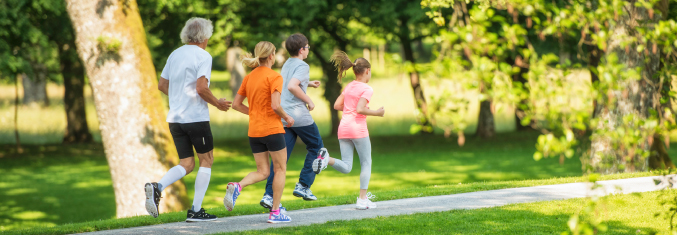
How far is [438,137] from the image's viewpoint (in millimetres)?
25984

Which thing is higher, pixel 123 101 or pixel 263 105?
pixel 123 101

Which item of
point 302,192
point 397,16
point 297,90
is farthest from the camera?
point 397,16

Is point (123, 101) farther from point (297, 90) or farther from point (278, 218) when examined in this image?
point (278, 218)

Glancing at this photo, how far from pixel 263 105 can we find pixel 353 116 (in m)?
1.20

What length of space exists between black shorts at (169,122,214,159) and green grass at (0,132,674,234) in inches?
42.3

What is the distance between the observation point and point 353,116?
6.50 m

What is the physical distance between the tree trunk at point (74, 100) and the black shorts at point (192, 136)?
1948 centimetres

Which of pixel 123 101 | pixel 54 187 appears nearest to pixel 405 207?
pixel 123 101

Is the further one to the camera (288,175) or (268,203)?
(288,175)

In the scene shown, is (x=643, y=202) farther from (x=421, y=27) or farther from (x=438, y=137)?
(x=438, y=137)

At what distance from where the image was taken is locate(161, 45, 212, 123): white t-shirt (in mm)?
5754

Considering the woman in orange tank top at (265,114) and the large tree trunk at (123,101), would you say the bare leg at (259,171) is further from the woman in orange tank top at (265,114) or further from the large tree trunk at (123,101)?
the large tree trunk at (123,101)

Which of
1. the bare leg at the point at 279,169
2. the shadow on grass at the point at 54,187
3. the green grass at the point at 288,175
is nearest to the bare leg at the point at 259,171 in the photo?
the bare leg at the point at 279,169

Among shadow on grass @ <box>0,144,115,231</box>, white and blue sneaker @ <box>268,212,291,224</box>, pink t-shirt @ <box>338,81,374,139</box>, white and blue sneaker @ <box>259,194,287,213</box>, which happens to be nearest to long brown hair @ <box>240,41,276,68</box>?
pink t-shirt @ <box>338,81,374,139</box>
